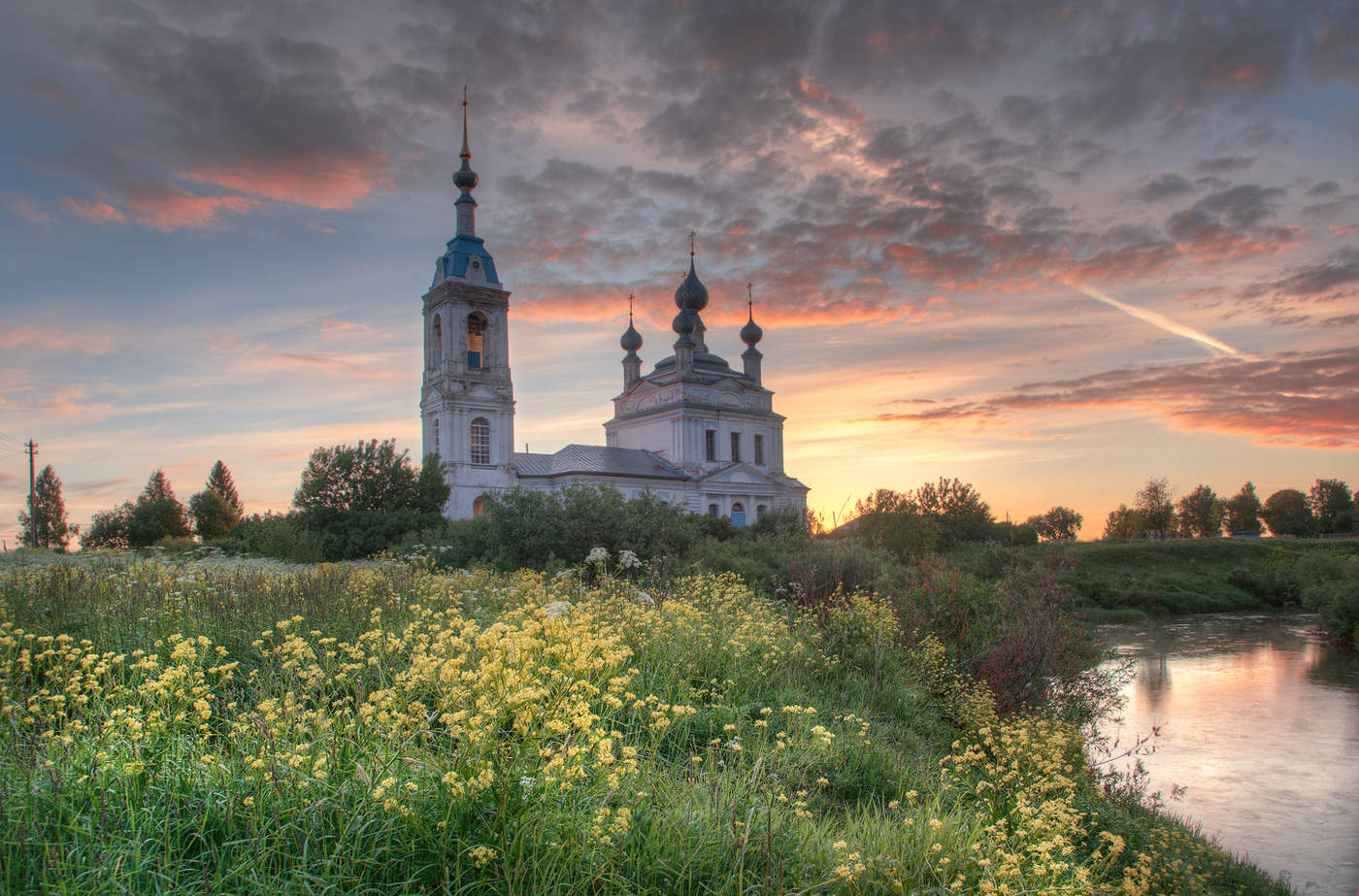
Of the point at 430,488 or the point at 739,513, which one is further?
the point at 739,513

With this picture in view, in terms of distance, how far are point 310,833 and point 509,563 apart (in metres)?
15.4

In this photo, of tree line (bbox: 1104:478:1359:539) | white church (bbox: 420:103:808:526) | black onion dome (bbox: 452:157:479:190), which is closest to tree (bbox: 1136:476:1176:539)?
tree line (bbox: 1104:478:1359:539)

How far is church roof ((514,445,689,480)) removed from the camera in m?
47.4

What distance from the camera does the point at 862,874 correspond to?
4020 millimetres

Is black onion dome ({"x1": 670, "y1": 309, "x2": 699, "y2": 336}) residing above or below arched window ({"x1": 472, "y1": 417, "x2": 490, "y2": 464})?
above

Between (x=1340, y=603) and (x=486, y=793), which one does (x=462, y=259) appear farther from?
(x=486, y=793)

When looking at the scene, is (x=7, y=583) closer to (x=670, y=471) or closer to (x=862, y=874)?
(x=862, y=874)

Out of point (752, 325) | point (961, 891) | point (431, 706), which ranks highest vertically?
point (752, 325)

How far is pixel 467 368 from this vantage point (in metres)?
44.8

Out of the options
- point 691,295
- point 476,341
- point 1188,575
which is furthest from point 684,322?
point 1188,575

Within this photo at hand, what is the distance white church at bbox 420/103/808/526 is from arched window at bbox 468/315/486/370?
57 mm

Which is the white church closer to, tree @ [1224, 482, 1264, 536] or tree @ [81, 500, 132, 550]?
tree @ [81, 500, 132, 550]

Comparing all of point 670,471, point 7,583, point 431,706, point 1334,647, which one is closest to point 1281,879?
point 431,706

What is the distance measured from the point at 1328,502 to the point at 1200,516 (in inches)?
414
